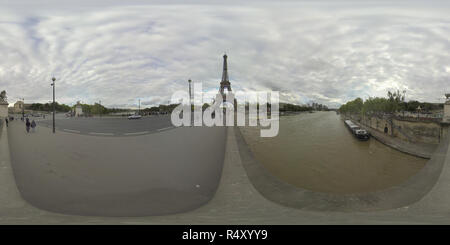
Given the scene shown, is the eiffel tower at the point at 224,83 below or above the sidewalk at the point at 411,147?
above

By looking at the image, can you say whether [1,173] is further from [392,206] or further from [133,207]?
[392,206]

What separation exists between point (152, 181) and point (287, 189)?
406 centimetres

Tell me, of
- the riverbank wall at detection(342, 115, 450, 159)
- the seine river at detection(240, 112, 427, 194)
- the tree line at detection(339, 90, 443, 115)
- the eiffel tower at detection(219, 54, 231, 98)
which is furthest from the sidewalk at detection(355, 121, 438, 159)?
the eiffel tower at detection(219, 54, 231, 98)

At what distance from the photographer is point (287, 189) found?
19.6 ft

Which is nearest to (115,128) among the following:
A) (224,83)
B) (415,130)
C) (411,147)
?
(411,147)

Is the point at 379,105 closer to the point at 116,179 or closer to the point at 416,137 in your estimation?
the point at 416,137

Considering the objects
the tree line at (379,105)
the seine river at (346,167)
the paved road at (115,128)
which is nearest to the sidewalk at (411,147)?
the seine river at (346,167)

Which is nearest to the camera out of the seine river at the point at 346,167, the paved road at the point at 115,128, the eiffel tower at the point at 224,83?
the seine river at the point at 346,167

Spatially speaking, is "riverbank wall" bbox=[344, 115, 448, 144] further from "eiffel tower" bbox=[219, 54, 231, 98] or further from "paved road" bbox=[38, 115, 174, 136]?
"eiffel tower" bbox=[219, 54, 231, 98]

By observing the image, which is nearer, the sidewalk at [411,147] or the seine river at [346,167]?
the seine river at [346,167]

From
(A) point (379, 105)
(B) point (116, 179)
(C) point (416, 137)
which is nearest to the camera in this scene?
(B) point (116, 179)

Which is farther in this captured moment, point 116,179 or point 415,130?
point 415,130

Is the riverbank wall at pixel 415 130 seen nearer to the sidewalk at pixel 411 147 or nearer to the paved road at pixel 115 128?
the sidewalk at pixel 411 147

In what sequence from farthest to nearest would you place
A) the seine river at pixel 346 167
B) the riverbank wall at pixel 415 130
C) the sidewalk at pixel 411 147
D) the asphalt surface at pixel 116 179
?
the riverbank wall at pixel 415 130
the sidewalk at pixel 411 147
the seine river at pixel 346 167
the asphalt surface at pixel 116 179
